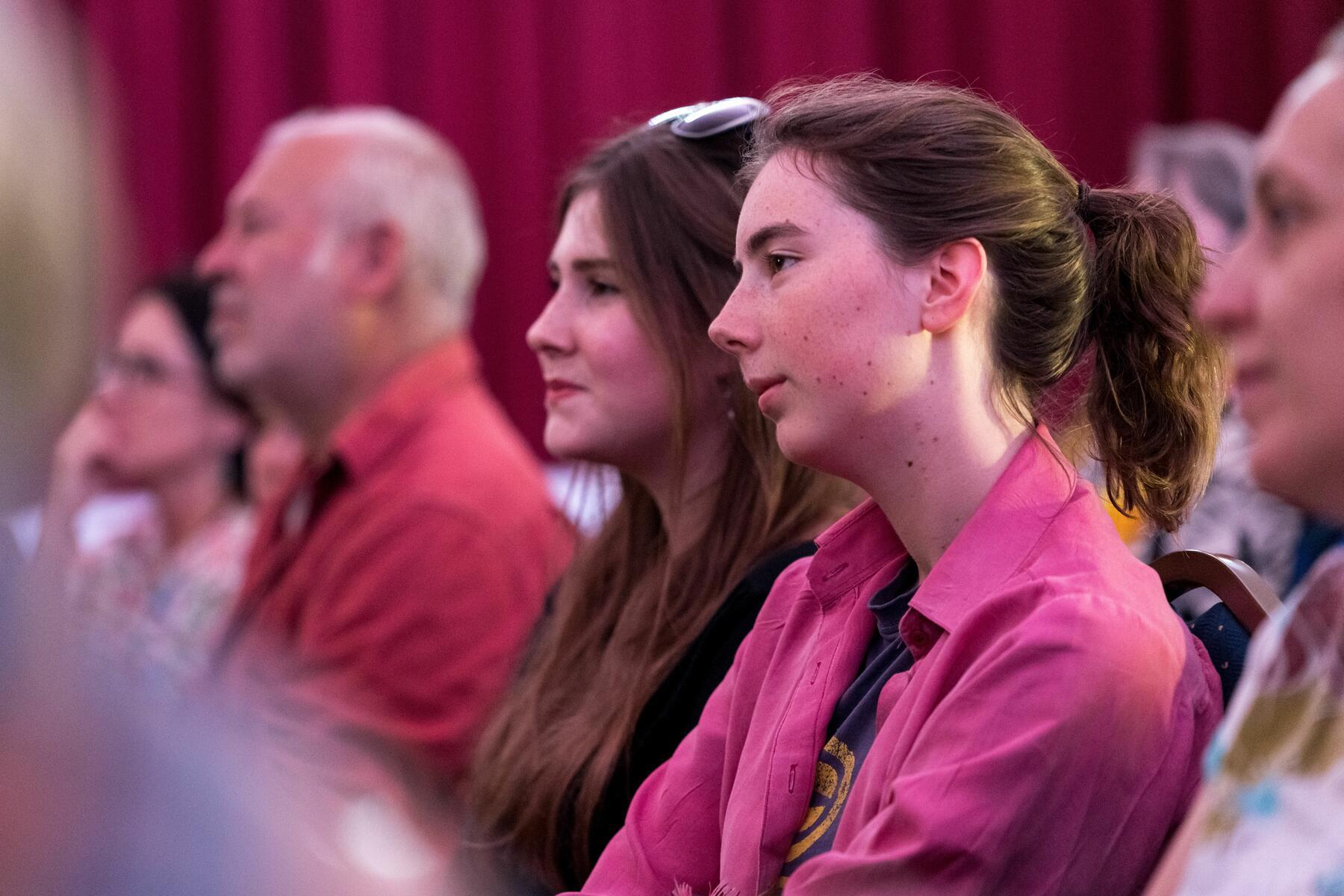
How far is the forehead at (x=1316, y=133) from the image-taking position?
79cm

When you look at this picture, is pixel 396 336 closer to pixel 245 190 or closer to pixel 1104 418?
pixel 245 190

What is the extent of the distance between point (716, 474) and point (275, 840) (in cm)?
112

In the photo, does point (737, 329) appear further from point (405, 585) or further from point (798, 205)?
point (405, 585)

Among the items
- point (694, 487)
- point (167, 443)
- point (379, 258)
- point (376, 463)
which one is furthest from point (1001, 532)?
point (167, 443)

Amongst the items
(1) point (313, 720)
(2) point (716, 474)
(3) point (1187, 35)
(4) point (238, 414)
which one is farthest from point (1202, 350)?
(3) point (1187, 35)

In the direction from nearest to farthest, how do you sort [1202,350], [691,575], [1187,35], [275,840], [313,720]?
[275,840] → [1202,350] → [691,575] → [313,720] → [1187,35]

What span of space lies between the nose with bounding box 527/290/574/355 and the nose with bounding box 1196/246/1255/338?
0.93 m

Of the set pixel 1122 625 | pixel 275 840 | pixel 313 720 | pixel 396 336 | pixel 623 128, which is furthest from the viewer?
pixel 396 336

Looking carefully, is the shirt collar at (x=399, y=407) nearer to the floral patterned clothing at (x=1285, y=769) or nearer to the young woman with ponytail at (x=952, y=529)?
the young woman with ponytail at (x=952, y=529)

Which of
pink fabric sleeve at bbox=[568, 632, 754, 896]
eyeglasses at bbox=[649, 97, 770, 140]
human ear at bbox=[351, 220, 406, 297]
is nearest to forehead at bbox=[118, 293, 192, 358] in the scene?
human ear at bbox=[351, 220, 406, 297]

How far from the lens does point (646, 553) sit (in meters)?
1.73

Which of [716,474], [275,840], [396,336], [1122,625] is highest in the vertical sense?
[275,840]

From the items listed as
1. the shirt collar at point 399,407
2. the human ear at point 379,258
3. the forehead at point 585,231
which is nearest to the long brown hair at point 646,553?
the forehead at point 585,231

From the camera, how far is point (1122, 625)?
0.98 meters
